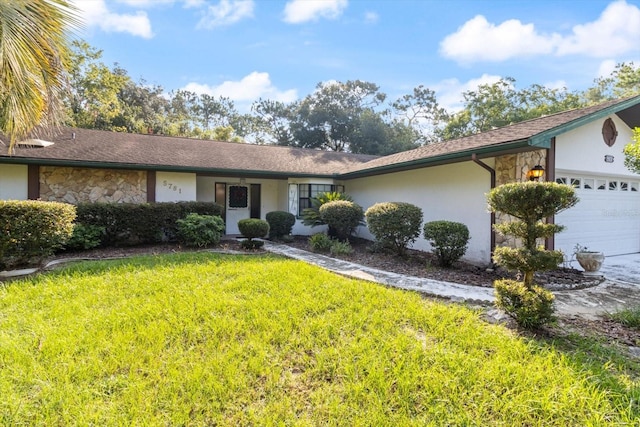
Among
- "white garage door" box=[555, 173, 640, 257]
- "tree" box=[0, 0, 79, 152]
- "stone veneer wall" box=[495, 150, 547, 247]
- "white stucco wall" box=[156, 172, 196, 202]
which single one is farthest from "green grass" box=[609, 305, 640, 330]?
"white stucco wall" box=[156, 172, 196, 202]

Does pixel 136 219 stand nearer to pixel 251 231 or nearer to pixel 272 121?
pixel 251 231

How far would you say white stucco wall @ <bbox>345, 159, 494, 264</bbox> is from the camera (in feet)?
25.1

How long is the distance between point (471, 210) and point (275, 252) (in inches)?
210

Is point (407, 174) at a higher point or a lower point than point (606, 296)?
higher

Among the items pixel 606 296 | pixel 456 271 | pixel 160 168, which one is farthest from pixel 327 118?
pixel 606 296

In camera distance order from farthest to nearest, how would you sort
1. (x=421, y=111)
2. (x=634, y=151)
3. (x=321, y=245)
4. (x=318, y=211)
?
(x=421, y=111), (x=318, y=211), (x=321, y=245), (x=634, y=151)

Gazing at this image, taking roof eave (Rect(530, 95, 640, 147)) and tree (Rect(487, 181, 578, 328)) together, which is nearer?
tree (Rect(487, 181, 578, 328))

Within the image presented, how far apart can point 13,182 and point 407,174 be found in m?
11.7

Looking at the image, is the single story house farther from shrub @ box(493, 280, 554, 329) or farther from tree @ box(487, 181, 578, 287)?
shrub @ box(493, 280, 554, 329)

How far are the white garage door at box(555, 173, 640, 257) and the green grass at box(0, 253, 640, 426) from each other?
5.40m

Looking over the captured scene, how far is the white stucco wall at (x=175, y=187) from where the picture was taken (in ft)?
34.9

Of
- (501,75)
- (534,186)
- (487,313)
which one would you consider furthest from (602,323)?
(501,75)

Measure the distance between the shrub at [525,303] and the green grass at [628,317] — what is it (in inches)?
52.1

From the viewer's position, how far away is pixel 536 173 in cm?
643
